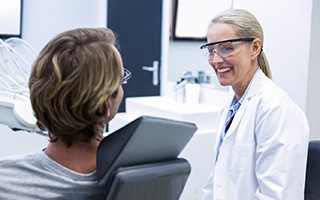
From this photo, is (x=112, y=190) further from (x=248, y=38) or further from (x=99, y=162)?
(x=248, y=38)

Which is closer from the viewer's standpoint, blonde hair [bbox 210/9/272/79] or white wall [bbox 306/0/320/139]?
blonde hair [bbox 210/9/272/79]

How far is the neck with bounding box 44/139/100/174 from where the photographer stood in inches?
30.2

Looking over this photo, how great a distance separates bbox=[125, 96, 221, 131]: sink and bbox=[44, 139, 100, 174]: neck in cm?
148

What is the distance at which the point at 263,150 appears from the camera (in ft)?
4.09

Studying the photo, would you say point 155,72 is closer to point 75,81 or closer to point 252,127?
point 252,127

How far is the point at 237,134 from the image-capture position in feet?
4.46

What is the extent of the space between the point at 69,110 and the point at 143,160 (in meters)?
0.16

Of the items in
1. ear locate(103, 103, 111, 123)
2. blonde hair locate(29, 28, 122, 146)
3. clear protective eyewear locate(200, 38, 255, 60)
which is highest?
clear protective eyewear locate(200, 38, 255, 60)

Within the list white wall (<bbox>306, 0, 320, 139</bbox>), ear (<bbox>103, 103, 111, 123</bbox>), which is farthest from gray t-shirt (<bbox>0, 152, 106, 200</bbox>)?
white wall (<bbox>306, 0, 320, 139</bbox>)

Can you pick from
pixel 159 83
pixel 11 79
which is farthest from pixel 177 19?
pixel 11 79

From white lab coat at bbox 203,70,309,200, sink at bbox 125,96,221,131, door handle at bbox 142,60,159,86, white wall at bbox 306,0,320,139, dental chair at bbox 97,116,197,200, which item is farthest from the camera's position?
door handle at bbox 142,60,159,86

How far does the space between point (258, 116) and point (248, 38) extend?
0.27 metres

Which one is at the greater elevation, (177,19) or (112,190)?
(177,19)

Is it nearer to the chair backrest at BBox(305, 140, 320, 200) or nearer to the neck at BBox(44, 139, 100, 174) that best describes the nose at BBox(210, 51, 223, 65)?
the chair backrest at BBox(305, 140, 320, 200)
